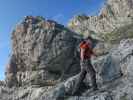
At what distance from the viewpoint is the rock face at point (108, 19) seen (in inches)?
4604

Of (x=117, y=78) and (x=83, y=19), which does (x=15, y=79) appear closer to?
(x=117, y=78)

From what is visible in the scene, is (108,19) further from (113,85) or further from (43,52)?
(113,85)

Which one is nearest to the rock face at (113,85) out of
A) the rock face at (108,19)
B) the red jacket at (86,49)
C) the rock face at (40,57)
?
the rock face at (40,57)

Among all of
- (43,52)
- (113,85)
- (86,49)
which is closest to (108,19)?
(43,52)

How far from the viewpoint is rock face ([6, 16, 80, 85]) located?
66.3 m

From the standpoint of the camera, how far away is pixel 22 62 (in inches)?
2945

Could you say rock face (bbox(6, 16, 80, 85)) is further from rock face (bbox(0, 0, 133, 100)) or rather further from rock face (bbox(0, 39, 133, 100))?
rock face (bbox(0, 39, 133, 100))

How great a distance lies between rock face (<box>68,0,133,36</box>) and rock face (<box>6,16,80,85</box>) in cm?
4044

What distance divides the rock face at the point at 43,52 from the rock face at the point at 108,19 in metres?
40.4

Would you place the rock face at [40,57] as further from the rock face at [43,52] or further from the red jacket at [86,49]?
the red jacket at [86,49]

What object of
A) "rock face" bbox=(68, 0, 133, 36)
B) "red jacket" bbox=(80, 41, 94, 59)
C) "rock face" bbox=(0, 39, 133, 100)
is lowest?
"rock face" bbox=(0, 39, 133, 100)

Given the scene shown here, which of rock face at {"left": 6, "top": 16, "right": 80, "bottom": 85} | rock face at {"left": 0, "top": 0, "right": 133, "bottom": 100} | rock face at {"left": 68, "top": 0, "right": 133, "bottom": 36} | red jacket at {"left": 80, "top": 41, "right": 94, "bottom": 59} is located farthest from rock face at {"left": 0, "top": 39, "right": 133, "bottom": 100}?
rock face at {"left": 68, "top": 0, "right": 133, "bottom": 36}

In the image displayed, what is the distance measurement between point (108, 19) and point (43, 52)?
2340 inches

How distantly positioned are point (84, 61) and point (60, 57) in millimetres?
40151
